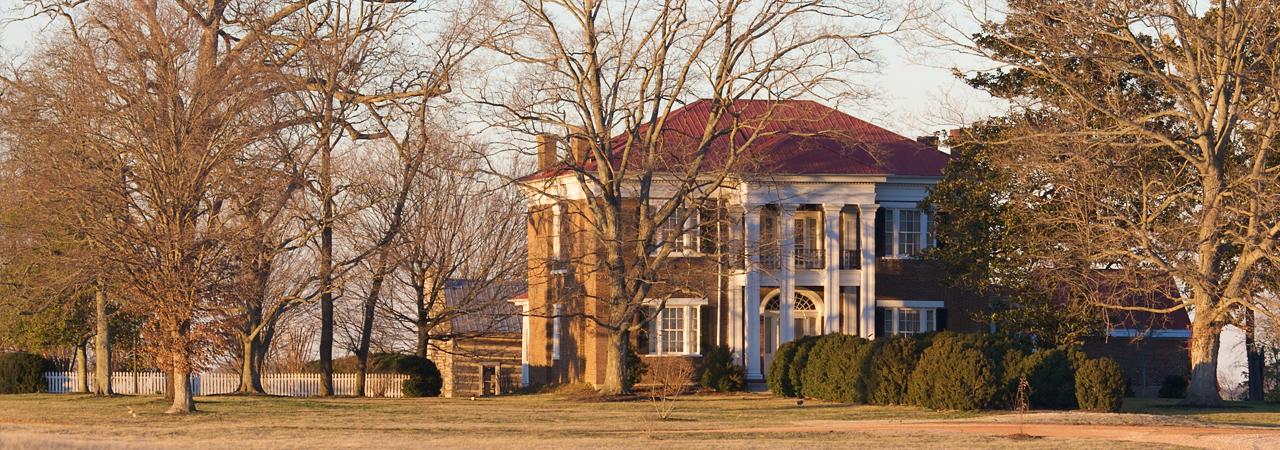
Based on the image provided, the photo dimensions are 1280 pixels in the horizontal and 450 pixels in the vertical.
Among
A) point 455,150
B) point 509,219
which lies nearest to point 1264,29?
point 455,150

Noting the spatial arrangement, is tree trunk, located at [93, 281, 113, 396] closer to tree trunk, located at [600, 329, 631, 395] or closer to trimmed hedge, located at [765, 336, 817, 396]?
tree trunk, located at [600, 329, 631, 395]

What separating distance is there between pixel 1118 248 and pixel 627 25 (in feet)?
45.3

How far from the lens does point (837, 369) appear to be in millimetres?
36812

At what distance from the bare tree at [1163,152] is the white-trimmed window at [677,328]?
11.9m

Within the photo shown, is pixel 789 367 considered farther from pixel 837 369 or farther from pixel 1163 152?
pixel 1163 152

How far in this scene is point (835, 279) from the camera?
46031 millimetres

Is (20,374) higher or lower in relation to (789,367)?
lower

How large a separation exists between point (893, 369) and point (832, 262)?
12.1 m

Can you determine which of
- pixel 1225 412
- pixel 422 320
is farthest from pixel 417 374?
pixel 1225 412

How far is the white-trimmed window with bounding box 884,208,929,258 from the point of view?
47.3 metres

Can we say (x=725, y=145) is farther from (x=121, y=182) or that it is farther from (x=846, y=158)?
(x=121, y=182)

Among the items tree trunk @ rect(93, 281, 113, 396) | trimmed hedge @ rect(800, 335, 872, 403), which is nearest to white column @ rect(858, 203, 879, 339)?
trimmed hedge @ rect(800, 335, 872, 403)

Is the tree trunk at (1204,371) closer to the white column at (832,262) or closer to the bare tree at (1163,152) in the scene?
the bare tree at (1163,152)

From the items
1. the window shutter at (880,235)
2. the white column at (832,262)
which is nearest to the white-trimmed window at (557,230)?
the white column at (832,262)
